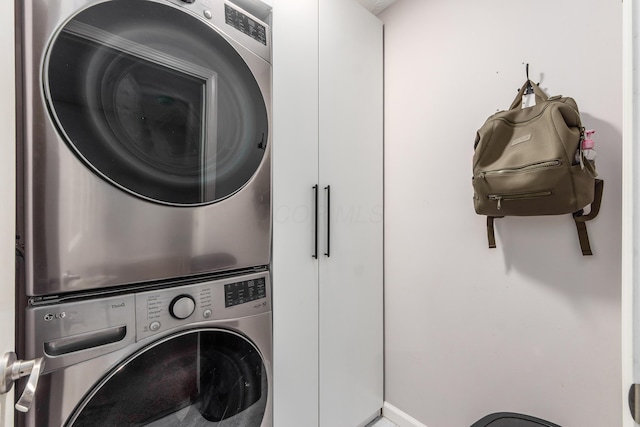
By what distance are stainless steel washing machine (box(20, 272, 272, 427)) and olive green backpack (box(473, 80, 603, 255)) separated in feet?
3.18

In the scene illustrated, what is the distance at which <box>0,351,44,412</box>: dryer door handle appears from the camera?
474 mm

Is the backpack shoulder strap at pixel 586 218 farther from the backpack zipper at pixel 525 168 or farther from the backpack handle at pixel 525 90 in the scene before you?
the backpack handle at pixel 525 90

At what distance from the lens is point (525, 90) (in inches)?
44.7

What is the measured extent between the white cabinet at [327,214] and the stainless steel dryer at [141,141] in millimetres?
113

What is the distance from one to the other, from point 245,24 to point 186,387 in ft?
4.19

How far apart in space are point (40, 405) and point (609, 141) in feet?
6.11

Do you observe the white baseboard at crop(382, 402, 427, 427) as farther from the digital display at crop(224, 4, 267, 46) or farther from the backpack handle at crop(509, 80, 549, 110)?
the digital display at crop(224, 4, 267, 46)

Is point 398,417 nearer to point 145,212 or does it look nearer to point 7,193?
point 145,212

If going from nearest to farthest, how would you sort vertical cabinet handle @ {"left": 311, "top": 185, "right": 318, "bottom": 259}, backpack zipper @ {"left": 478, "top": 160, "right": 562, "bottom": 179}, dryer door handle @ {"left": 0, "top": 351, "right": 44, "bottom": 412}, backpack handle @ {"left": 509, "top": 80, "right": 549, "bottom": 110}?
dryer door handle @ {"left": 0, "top": 351, "right": 44, "bottom": 412}
backpack zipper @ {"left": 478, "top": 160, "right": 562, "bottom": 179}
backpack handle @ {"left": 509, "top": 80, "right": 549, "bottom": 110}
vertical cabinet handle @ {"left": 311, "top": 185, "right": 318, "bottom": 259}

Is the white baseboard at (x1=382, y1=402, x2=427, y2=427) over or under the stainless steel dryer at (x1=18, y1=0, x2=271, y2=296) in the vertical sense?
under

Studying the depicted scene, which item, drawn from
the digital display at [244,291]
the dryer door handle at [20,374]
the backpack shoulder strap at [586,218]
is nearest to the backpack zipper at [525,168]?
the backpack shoulder strap at [586,218]

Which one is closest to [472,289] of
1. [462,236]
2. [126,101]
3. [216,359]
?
[462,236]

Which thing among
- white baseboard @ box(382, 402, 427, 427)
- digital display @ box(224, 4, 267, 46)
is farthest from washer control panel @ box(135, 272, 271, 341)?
white baseboard @ box(382, 402, 427, 427)

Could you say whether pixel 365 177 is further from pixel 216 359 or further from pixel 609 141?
pixel 216 359
